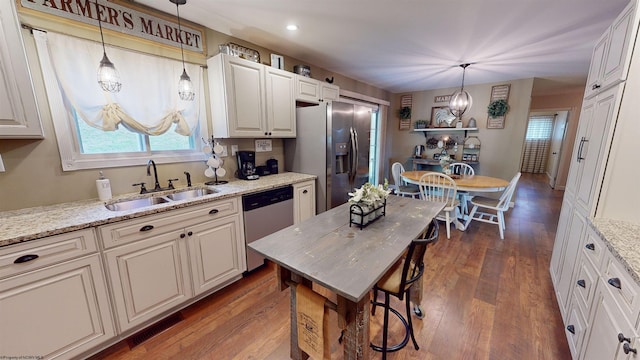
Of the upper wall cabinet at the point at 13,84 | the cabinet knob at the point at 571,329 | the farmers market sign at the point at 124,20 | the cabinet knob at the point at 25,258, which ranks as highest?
the farmers market sign at the point at 124,20

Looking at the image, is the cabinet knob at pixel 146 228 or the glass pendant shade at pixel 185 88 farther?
the glass pendant shade at pixel 185 88

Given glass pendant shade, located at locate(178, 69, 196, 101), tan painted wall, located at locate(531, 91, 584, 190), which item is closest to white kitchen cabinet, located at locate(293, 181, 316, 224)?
glass pendant shade, located at locate(178, 69, 196, 101)

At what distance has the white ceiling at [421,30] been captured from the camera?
6.06 feet

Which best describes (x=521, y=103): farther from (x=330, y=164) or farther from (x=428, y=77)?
(x=330, y=164)

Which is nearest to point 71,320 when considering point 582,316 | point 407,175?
point 582,316

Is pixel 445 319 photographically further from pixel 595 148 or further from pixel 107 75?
A: pixel 107 75

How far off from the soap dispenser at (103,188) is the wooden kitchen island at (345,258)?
1.36 m

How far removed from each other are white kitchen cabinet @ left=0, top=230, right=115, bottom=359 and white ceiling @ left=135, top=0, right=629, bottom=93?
73.5 inches

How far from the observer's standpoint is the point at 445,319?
1.79 m

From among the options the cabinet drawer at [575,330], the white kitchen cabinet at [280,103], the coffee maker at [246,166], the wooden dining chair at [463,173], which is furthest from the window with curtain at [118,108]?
the wooden dining chair at [463,173]

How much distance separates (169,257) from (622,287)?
2.49 m

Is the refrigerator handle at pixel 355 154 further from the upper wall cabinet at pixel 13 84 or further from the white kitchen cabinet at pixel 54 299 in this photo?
the upper wall cabinet at pixel 13 84

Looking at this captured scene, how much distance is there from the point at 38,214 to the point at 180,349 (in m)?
1.24

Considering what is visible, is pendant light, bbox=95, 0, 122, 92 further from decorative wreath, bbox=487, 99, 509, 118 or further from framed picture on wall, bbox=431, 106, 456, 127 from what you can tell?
decorative wreath, bbox=487, 99, 509, 118
